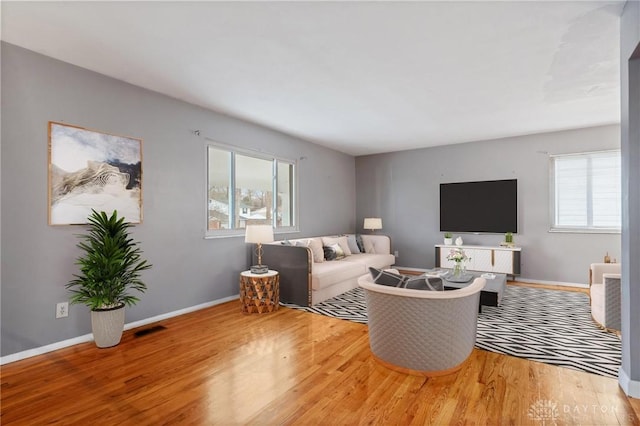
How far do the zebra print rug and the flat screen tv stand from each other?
1503 millimetres

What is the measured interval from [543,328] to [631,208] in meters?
1.80

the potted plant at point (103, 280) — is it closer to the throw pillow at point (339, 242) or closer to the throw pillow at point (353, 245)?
the throw pillow at point (339, 242)

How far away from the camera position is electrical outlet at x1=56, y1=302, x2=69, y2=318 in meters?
3.04

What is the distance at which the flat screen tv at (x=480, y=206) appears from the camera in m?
6.03

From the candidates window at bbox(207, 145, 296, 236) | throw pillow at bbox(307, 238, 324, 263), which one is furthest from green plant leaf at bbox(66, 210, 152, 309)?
throw pillow at bbox(307, 238, 324, 263)

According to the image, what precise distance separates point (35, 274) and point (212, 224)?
200cm

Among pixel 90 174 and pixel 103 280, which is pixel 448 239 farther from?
pixel 90 174

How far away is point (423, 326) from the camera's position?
2.35m

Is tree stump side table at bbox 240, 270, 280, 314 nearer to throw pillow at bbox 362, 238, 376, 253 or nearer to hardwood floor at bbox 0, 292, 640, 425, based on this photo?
hardwood floor at bbox 0, 292, 640, 425

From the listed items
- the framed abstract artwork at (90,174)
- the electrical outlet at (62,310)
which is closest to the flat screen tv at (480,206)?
the framed abstract artwork at (90,174)

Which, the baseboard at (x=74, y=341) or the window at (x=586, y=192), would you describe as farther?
the window at (x=586, y=192)

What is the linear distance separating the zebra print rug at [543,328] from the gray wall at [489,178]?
888mm

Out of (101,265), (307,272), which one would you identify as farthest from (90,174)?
(307,272)

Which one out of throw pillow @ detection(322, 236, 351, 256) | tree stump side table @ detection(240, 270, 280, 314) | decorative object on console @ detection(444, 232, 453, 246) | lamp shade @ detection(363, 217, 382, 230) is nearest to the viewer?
tree stump side table @ detection(240, 270, 280, 314)
